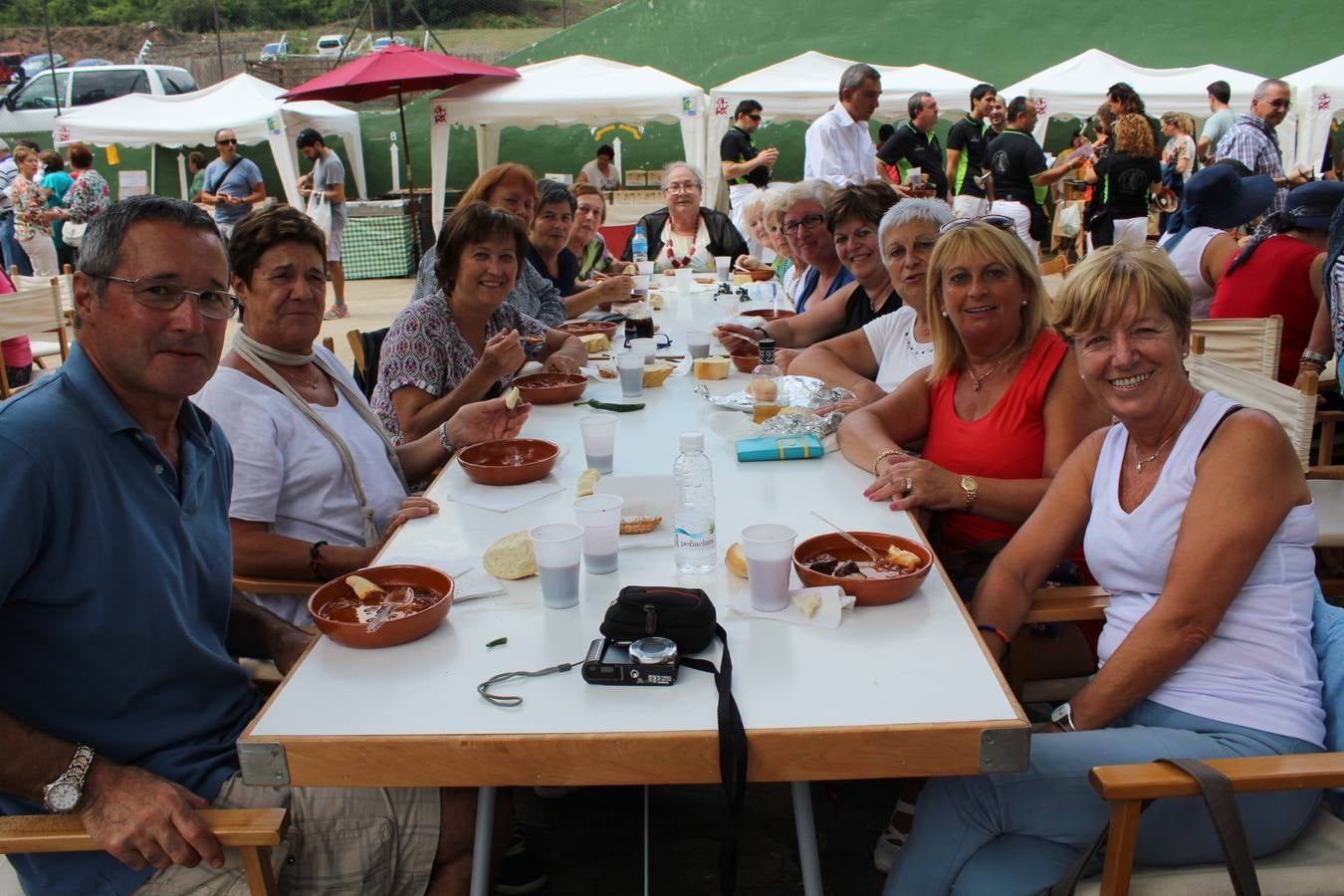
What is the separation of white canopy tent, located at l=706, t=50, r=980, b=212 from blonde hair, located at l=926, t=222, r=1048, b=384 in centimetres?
946

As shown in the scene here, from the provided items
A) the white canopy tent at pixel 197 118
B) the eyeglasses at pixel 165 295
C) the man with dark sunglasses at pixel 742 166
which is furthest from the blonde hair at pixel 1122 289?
the white canopy tent at pixel 197 118

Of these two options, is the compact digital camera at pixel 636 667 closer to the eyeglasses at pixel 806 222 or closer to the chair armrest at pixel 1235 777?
the chair armrest at pixel 1235 777

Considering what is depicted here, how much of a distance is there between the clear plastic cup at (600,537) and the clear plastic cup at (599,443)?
0.59 m

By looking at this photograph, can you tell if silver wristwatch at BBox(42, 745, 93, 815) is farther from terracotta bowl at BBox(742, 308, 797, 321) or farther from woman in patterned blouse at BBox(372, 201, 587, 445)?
terracotta bowl at BBox(742, 308, 797, 321)

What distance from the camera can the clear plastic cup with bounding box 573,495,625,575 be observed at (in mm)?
1879

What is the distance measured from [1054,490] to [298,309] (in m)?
1.75

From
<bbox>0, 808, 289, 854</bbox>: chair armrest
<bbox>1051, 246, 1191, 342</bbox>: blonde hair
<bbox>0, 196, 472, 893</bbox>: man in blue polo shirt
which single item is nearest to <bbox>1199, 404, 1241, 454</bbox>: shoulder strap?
<bbox>1051, 246, 1191, 342</bbox>: blonde hair

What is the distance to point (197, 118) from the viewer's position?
531 inches

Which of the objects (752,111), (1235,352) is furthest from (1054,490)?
(752,111)

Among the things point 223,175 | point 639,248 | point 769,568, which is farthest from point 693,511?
point 223,175

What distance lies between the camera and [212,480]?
183 centimetres

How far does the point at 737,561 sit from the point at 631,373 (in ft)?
5.17

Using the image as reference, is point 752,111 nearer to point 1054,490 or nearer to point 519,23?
point 1054,490

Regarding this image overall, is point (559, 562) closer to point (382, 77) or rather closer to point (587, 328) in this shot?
point (587, 328)
